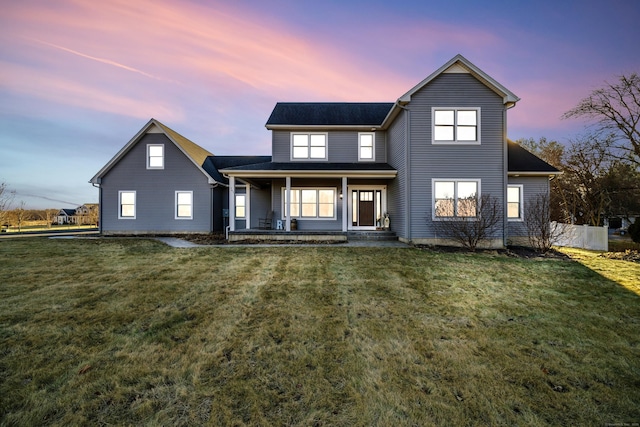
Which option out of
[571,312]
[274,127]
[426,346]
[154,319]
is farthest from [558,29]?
[154,319]

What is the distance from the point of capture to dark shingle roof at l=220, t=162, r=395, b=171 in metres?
13.0

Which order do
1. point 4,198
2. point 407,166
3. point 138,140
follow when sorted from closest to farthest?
point 407,166 < point 138,140 < point 4,198

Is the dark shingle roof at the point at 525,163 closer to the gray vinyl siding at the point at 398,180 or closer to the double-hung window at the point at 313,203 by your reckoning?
the gray vinyl siding at the point at 398,180

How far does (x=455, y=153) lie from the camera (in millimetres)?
11680

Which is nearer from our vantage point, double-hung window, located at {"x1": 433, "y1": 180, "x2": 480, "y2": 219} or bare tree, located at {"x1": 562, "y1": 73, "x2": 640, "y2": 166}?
double-hung window, located at {"x1": 433, "y1": 180, "x2": 480, "y2": 219}

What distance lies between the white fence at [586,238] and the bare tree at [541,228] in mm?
1757

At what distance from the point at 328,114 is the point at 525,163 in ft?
34.7

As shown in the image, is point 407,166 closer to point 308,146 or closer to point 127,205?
point 308,146

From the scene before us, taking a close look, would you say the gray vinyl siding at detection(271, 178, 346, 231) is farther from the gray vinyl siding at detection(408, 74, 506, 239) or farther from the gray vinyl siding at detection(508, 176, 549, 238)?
the gray vinyl siding at detection(508, 176, 549, 238)

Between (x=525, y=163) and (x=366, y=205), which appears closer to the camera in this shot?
(x=525, y=163)

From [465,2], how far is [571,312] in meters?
14.8

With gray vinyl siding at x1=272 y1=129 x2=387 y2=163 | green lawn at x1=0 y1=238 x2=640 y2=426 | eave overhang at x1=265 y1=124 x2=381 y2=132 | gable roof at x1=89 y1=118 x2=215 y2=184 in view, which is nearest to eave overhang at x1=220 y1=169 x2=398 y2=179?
gray vinyl siding at x1=272 y1=129 x2=387 y2=163

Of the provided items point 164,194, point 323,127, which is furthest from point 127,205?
point 323,127

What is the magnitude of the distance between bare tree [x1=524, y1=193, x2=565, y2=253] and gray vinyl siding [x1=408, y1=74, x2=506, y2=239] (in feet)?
4.27
